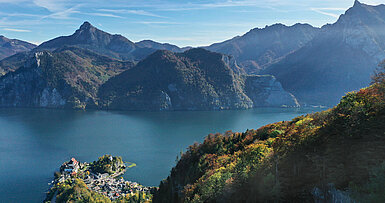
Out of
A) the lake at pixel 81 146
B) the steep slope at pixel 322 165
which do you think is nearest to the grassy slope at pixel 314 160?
the steep slope at pixel 322 165

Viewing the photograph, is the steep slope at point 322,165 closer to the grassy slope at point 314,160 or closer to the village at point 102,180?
the grassy slope at point 314,160

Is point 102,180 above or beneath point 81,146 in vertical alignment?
beneath

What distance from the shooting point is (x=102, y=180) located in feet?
208

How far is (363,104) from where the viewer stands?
20297mm

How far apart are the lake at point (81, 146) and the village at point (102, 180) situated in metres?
2.73

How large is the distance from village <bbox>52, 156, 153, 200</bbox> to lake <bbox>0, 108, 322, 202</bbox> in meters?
2.73

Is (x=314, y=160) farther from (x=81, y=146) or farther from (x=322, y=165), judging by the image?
(x=81, y=146)

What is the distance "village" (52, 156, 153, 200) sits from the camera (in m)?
56.9

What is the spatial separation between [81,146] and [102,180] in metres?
36.0

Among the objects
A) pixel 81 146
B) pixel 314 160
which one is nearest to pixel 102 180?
pixel 81 146

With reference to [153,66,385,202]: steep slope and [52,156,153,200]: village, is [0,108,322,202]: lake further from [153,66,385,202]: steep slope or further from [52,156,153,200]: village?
[153,66,385,202]: steep slope

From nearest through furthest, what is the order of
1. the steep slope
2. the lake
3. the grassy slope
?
the steep slope, the grassy slope, the lake

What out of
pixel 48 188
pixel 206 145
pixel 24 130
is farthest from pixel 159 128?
pixel 206 145

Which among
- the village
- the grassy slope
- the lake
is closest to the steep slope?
the grassy slope
